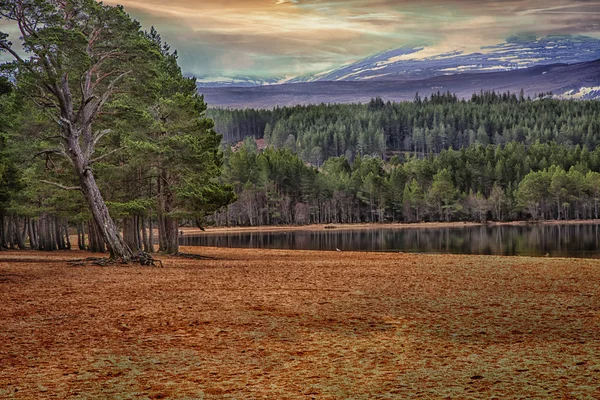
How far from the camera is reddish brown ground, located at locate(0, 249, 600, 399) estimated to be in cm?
767

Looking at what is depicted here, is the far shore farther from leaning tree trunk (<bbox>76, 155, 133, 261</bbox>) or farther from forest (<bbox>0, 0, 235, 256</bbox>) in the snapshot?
leaning tree trunk (<bbox>76, 155, 133, 261</bbox>)

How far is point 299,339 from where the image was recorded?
10.6 meters

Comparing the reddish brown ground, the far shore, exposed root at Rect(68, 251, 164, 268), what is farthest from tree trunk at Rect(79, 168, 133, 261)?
the far shore

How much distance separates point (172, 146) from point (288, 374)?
26507 millimetres

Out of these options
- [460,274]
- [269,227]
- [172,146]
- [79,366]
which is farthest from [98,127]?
[269,227]

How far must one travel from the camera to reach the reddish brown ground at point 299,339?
767cm

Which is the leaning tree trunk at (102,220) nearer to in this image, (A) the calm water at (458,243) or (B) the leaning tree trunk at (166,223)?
(B) the leaning tree trunk at (166,223)

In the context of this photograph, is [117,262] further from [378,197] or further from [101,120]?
[378,197]

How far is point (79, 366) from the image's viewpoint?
8.82 meters

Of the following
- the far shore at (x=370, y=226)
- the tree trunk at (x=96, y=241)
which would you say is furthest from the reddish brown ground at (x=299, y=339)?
the far shore at (x=370, y=226)

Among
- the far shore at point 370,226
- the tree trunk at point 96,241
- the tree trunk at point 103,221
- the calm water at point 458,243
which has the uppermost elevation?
the tree trunk at point 103,221

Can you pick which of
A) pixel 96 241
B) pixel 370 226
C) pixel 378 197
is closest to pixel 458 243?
pixel 96 241

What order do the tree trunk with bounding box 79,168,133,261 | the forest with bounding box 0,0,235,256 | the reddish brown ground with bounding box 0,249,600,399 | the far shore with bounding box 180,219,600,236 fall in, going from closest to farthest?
the reddish brown ground with bounding box 0,249,600,399
the forest with bounding box 0,0,235,256
the tree trunk with bounding box 79,168,133,261
the far shore with bounding box 180,219,600,236

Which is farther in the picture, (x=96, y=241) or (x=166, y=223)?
(x=96, y=241)
